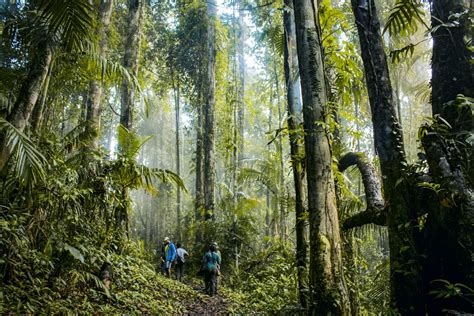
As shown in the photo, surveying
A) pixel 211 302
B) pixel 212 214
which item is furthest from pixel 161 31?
pixel 211 302

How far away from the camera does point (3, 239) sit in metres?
4.38

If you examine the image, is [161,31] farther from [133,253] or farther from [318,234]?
[318,234]

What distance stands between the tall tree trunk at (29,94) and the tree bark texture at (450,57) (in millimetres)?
4830

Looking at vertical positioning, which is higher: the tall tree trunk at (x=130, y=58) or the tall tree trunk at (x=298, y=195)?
the tall tree trunk at (x=130, y=58)

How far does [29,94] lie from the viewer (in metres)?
4.54

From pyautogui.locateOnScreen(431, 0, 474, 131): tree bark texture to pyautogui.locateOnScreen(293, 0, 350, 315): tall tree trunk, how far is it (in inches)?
51.4

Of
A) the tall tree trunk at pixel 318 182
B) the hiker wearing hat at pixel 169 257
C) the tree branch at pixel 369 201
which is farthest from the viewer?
the hiker wearing hat at pixel 169 257

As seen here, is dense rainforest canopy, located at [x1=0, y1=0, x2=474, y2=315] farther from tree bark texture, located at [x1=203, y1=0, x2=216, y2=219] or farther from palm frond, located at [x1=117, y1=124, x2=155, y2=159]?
tree bark texture, located at [x1=203, y1=0, x2=216, y2=219]

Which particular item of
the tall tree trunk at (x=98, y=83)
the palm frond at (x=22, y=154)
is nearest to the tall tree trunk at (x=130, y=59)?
the tall tree trunk at (x=98, y=83)

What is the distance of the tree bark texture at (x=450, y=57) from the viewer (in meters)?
4.00

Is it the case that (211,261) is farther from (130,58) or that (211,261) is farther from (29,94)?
(29,94)

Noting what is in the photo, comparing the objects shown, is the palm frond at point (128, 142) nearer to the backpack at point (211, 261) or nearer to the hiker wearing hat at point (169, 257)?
the backpack at point (211, 261)

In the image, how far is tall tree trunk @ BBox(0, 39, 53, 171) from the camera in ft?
14.0

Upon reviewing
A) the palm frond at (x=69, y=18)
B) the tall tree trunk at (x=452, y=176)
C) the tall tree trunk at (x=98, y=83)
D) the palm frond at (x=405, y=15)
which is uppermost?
the tall tree trunk at (x=98, y=83)
